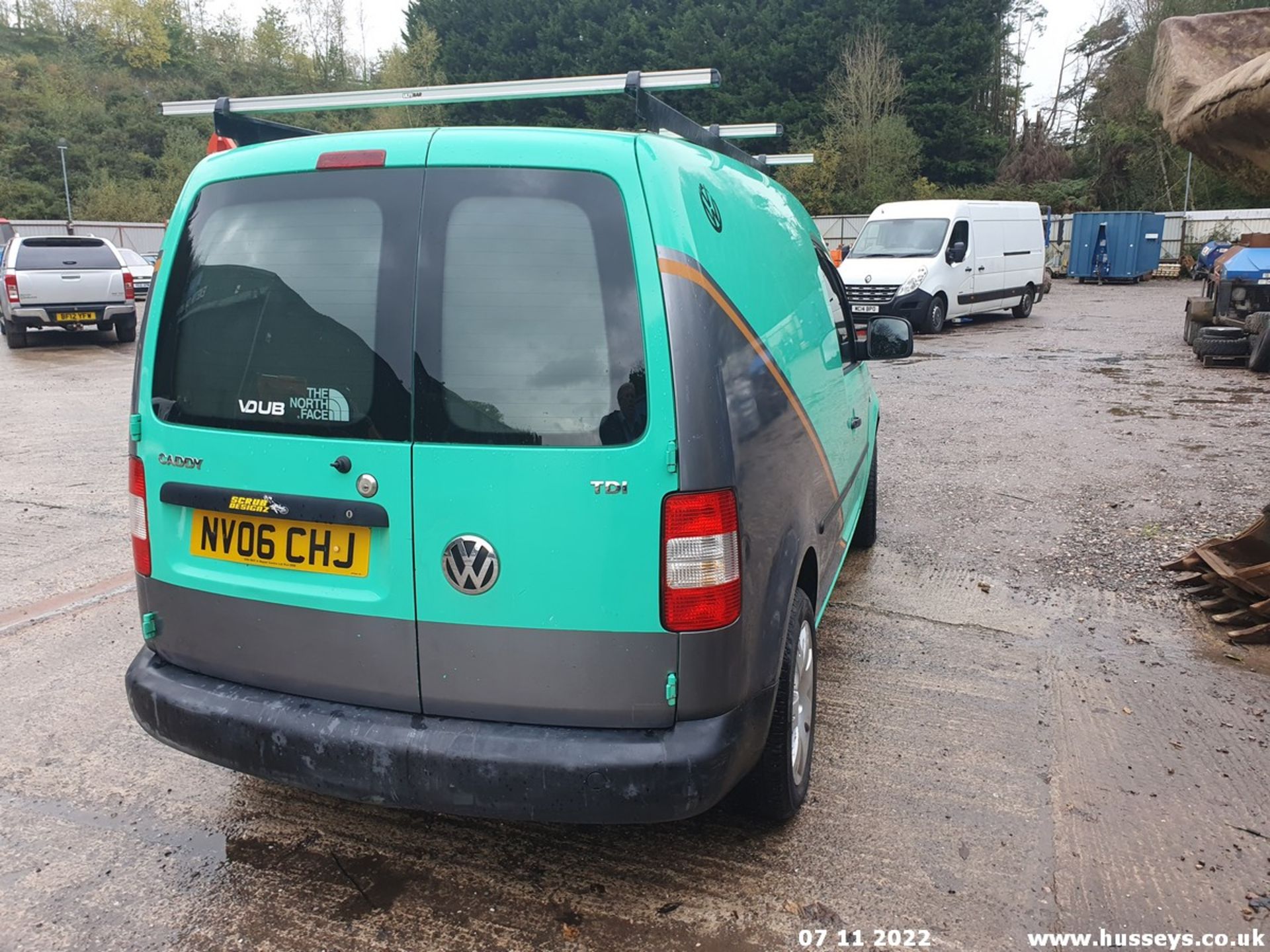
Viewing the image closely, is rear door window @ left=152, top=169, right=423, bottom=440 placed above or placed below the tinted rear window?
below

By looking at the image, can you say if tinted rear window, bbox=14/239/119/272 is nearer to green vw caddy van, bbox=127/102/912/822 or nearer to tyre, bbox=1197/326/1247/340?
green vw caddy van, bbox=127/102/912/822

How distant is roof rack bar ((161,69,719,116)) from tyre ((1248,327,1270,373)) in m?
11.7

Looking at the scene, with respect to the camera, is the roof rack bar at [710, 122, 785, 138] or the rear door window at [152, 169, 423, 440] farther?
the roof rack bar at [710, 122, 785, 138]

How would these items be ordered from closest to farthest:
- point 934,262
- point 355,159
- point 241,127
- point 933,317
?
point 355,159 → point 241,127 → point 934,262 → point 933,317

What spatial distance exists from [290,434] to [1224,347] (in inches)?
539

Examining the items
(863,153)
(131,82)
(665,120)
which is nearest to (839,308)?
(665,120)

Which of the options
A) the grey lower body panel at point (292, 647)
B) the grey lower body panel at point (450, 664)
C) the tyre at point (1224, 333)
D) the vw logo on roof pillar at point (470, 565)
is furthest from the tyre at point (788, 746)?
the tyre at point (1224, 333)

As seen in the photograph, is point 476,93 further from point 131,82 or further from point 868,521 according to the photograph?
point 131,82

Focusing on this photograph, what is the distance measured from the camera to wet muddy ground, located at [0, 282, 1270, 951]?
2.48 meters

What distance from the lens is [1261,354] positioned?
12.0 m

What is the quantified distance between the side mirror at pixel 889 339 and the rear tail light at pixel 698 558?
221cm

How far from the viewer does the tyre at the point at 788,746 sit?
267 cm

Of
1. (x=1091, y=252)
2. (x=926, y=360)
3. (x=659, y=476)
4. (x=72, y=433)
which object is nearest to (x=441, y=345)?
(x=659, y=476)

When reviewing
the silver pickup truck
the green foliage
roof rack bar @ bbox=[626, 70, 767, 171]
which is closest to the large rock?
roof rack bar @ bbox=[626, 70, 767, 171]
